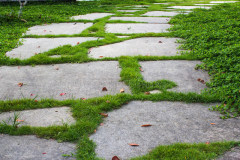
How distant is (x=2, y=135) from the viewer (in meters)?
2.15

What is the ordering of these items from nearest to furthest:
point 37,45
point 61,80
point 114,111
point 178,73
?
point 114,111 → point 61,80 → point 178,73 → point 37,45

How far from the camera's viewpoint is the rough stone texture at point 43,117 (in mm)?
2328

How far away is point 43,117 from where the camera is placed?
2436 mm

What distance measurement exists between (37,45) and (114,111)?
297cm

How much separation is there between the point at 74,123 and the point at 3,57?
2424 millimetres

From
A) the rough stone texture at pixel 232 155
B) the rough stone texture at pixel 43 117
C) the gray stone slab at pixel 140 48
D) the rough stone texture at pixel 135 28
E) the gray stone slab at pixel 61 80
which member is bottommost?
the rough stone texture at pixel 232 155

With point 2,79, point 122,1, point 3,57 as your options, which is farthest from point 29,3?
point 2,79

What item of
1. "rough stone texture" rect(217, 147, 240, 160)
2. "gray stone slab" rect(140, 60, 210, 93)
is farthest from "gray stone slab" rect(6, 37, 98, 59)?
"rough stone texture" rect(217, 147, 240, 160)

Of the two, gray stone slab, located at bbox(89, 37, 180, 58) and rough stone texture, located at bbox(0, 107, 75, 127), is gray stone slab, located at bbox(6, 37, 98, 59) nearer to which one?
gray stone slab, located at bbox(89, 37, 180, 58)

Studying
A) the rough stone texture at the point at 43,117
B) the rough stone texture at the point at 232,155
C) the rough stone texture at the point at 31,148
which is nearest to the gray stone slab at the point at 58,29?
the rough stone texture at the point at 43,117

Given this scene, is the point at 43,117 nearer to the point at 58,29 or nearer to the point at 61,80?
the point at 61,80

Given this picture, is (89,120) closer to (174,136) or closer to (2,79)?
(174,136)

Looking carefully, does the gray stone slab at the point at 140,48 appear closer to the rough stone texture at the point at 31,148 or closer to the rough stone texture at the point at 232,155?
the rough stone texture at the point at 31,148

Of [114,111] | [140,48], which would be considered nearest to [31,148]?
[114,111]
